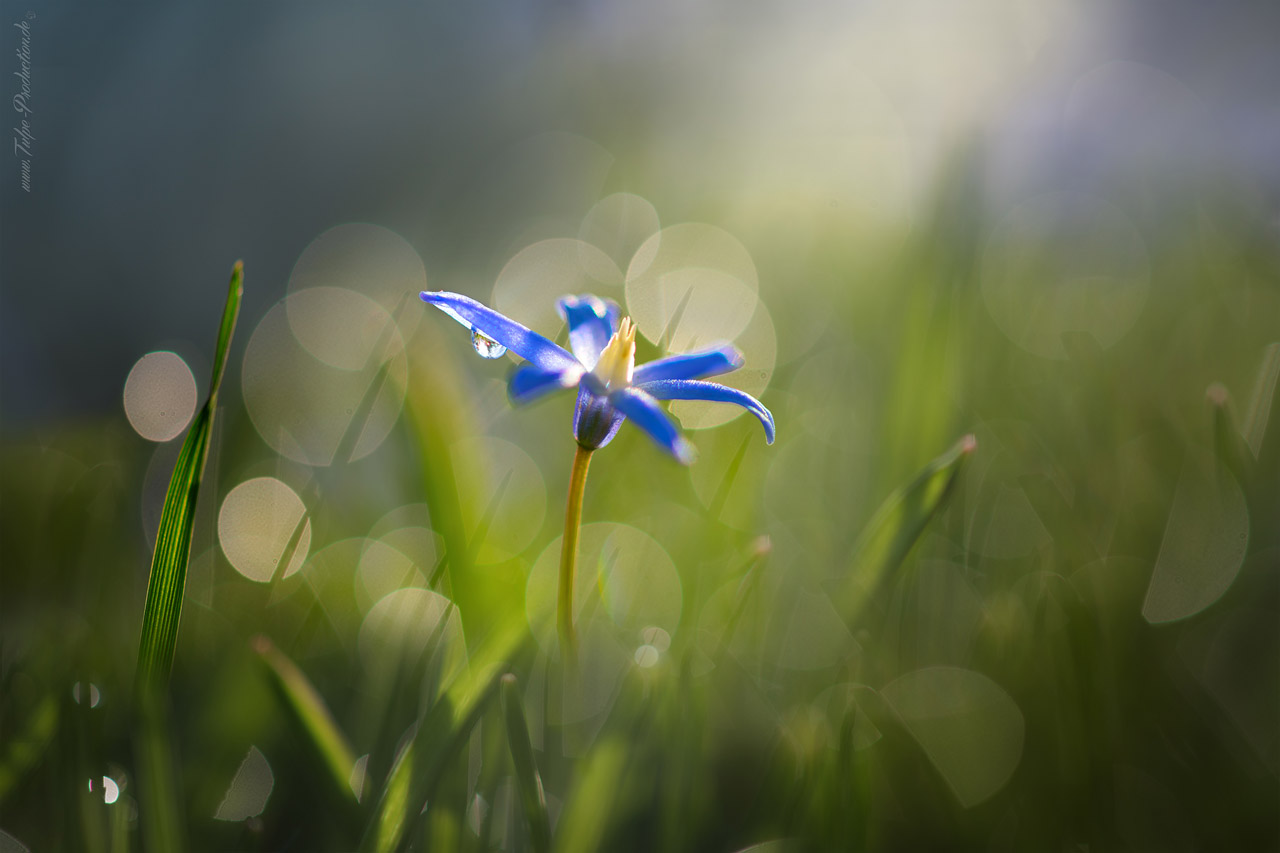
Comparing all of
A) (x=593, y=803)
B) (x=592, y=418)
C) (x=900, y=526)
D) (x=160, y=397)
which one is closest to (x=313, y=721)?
(x=593, y=803)

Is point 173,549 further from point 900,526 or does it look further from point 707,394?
point 900,526

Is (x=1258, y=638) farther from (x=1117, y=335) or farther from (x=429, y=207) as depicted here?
(x=429, y=207)

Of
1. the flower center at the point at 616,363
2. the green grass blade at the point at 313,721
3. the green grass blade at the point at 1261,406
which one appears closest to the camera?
the green grass blade at the point at 313,721

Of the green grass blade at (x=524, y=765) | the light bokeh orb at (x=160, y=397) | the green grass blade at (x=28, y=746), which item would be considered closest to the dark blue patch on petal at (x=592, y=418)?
the green grass blade at (x=524, y=765)

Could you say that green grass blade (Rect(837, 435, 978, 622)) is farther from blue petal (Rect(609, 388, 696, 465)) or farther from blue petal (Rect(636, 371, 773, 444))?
blue petal (Rect(609, 388, 696, 465))

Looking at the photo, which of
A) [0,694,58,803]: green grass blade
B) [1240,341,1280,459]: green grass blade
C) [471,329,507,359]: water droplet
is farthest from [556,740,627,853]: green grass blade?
[1240,341,1280,459]: green grass blade

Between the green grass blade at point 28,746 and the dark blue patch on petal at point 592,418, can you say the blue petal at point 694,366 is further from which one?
the green grass blade at point 28,746

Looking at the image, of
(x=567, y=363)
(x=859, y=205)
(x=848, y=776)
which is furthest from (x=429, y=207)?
(x=848, y=776)
